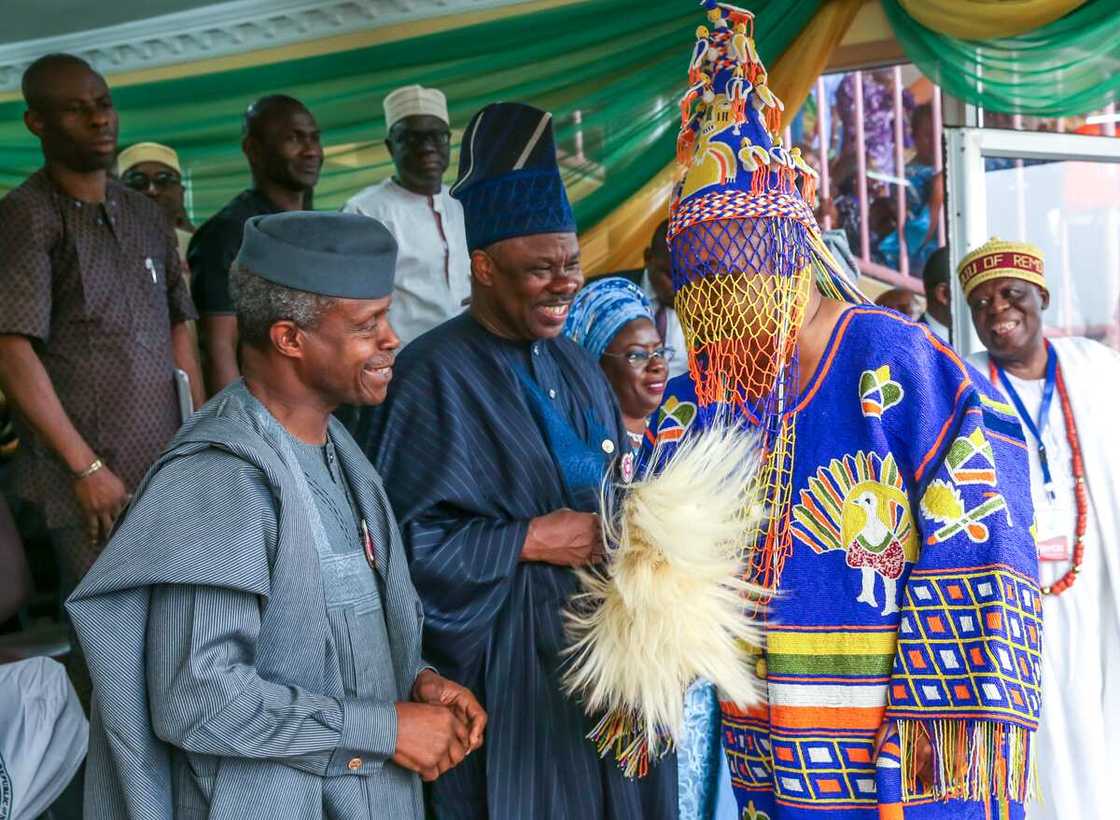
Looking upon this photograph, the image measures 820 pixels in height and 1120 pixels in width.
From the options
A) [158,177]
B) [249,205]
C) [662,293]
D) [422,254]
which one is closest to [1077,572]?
[662,293]

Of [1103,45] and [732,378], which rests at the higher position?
[1103,45]

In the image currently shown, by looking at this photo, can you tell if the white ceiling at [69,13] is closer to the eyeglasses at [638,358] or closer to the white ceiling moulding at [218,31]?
the white ceiling moulding at [218,31]

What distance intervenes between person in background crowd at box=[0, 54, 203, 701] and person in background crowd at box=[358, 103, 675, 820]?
3.96 ft

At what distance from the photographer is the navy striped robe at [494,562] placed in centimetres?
247

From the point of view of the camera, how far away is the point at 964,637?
81.7 inches

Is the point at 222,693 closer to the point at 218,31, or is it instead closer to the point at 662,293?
the point at 662,293

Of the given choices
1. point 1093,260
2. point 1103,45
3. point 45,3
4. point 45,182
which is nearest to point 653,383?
point 45,182

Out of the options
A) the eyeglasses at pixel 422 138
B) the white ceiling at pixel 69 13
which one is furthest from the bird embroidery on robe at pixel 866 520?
the white ceiling at pixel 69 13

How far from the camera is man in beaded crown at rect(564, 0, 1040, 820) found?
208 centimetres

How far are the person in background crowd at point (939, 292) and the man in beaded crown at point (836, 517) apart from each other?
116 inches

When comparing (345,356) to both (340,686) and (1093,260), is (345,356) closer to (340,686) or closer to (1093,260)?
(340,686)

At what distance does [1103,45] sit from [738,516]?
3484 mm

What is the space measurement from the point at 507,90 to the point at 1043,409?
2865 mm

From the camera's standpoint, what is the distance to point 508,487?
2.57 meters
